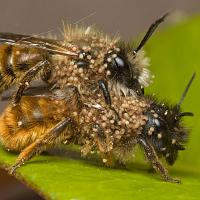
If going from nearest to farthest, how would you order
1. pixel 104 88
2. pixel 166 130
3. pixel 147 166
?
pixel 104 88, pixel 166 130, pixel 147 166

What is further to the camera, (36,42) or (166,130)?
(166,130)

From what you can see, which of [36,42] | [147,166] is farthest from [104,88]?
[147,166]

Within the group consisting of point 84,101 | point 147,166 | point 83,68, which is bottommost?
point 147,166

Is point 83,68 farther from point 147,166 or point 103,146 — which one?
point 147,166

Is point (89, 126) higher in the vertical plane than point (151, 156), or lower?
higher

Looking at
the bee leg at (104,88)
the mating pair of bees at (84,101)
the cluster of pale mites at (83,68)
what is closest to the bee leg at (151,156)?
the mating pair of bees at (84,101)

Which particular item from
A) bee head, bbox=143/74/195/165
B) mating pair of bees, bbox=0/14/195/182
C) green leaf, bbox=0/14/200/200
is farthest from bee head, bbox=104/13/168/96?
green leaf, bbox=0/14/200/200

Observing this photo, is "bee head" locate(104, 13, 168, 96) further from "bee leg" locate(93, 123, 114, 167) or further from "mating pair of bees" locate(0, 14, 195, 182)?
"bee leg" locate(93, 123, 114, 167)

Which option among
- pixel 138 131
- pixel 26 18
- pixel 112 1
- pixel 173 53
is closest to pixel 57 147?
pixel 138 131
